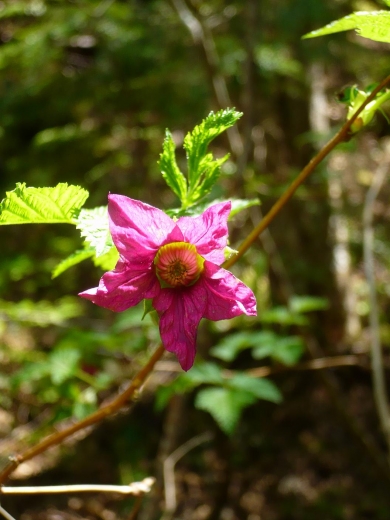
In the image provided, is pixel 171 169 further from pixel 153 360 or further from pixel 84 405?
pixel 84 405

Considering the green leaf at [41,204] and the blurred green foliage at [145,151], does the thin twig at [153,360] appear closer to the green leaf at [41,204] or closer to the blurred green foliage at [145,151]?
the green leaf at [41,204]

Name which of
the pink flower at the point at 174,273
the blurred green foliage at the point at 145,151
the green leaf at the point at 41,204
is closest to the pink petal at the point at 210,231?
the pink flower at the point at 174,273

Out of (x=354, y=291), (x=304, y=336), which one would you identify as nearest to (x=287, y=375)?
(x=354, y=291)

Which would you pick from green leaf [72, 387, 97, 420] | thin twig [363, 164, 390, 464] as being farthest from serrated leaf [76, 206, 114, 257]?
thin twig [363, 164, 390, 464]

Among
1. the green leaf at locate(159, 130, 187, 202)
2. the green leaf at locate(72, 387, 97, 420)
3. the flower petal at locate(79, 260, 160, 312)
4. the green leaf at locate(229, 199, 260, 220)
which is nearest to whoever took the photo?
the flower petal at locate(79, 260, 160, 312)

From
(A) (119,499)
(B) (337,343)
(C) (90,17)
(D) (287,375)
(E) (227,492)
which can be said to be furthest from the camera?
(B) (337,343)

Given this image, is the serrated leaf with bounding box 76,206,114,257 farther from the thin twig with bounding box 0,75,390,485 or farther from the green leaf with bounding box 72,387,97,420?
the green leaf with bounding box 72,387,97,420

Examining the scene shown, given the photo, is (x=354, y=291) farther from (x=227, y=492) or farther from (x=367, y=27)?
(x=367, y=27)
